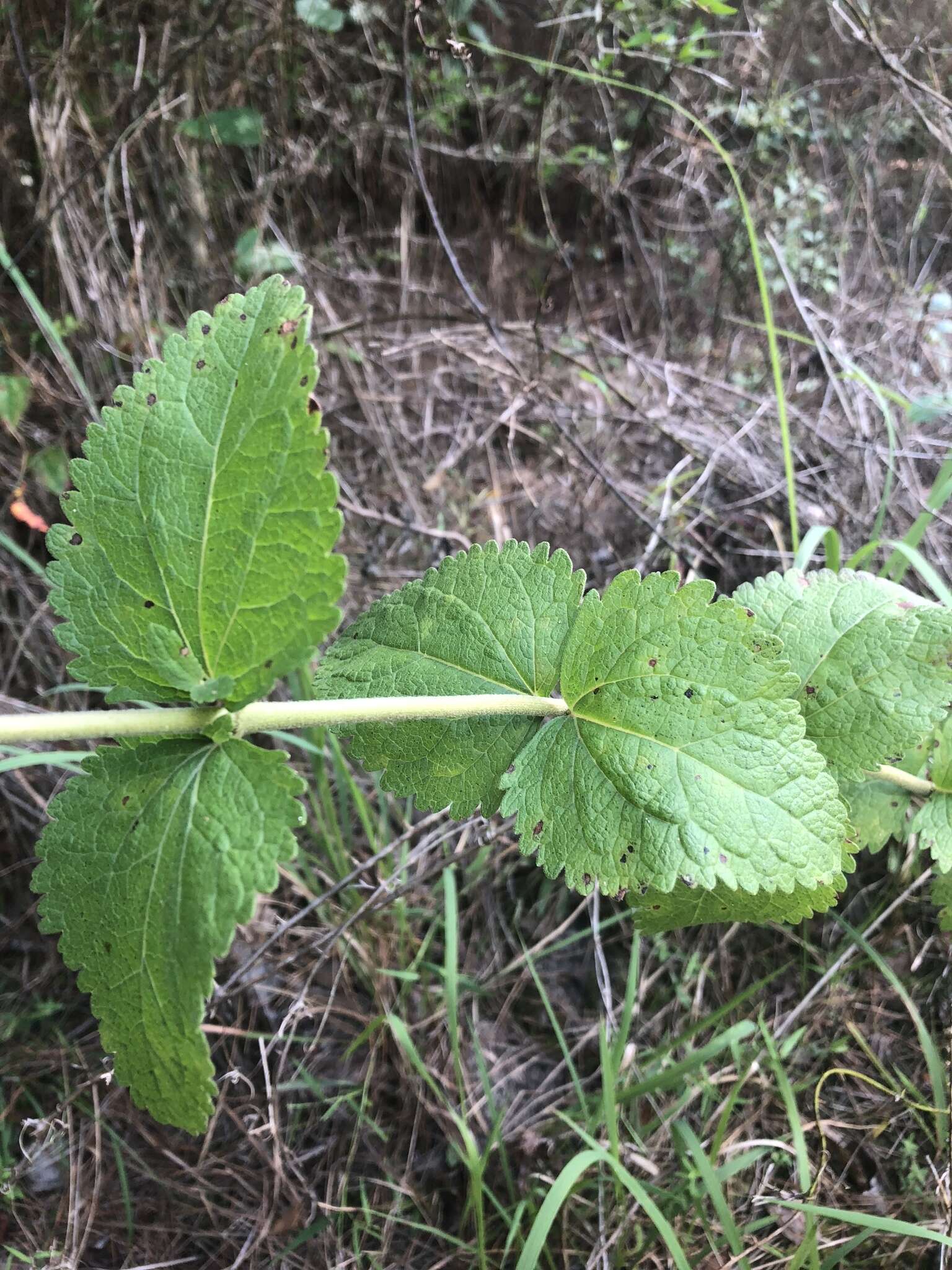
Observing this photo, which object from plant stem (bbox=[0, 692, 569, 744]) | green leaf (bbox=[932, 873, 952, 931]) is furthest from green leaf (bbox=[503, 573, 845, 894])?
green leaf (bbox=[932, 873, 952, 931])

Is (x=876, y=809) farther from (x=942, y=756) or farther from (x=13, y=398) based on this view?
(x=13, y=398)

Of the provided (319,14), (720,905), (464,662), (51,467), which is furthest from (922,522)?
(319,14)

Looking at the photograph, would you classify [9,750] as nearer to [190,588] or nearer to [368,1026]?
[368,1026]

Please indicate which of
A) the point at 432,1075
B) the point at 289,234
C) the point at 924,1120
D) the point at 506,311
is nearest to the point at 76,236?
the point at 289,234

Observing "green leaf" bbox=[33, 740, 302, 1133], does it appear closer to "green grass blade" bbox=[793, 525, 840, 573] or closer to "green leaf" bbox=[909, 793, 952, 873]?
Result: "green leaf" bbox=[909, 793, 952, 873]

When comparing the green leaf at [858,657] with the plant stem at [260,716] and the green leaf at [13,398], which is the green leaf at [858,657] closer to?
the plant stem at [260,716]

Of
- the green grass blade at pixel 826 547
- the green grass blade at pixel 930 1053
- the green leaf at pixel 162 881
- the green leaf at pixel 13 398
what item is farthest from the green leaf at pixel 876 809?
the green leaf at pixel 13 398
